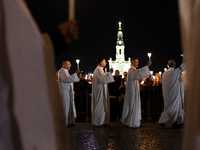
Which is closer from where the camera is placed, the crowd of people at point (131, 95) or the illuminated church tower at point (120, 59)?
the crowd of people at point (131, 95)

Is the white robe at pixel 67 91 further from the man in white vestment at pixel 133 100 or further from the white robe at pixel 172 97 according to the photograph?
the white robe at pixel 172 97

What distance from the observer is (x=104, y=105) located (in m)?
10.5

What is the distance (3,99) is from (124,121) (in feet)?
26.8

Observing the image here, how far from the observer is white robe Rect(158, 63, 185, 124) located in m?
8.99

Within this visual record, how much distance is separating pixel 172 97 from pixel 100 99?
2583 mm

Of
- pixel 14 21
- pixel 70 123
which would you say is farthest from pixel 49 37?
pixel 70 123

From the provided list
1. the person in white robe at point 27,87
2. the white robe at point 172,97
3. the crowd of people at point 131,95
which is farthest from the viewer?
the crowd of people at point 131,95

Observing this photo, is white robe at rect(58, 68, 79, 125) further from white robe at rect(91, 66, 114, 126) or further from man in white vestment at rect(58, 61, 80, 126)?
white robe at rect(91, 66, 114, 126)

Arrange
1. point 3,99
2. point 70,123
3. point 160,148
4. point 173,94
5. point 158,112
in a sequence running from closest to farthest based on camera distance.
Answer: point 3,99 → point 160,148 → point 173,94 → point 70,123 → point 158,112

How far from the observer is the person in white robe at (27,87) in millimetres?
1675

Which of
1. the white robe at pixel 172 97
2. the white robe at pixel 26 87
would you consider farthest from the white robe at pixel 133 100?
the white robe at pixel 26 87

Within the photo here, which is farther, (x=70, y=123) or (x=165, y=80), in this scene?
(x=70, y=123)

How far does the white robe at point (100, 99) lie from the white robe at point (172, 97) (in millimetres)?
1980

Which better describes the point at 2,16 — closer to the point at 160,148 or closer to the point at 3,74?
the point at 3,74
